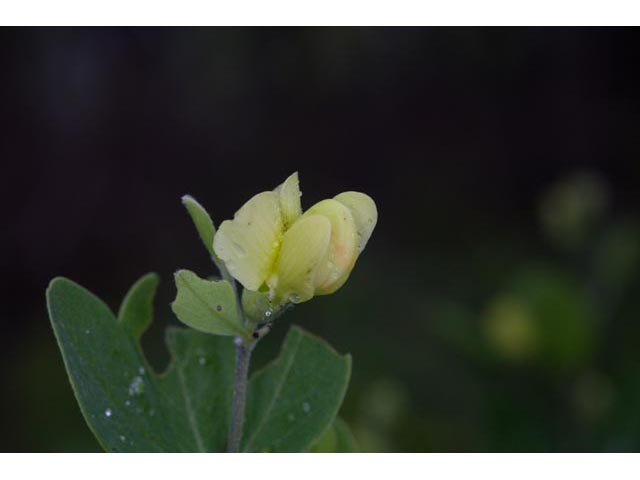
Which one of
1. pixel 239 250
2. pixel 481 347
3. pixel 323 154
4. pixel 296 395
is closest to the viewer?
pixel 239 250

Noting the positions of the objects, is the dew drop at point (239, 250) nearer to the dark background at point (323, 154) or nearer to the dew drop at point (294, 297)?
the dew drop at point (294, 297)

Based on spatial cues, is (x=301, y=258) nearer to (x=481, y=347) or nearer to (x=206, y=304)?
(x=206, y=304)

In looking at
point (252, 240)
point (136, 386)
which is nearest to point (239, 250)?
point (252, 240)

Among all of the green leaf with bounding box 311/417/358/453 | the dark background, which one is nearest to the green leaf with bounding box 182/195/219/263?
the green leaf with bounding box 311/417/358/453

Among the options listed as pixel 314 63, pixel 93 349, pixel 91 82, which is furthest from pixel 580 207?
pixel 91 82

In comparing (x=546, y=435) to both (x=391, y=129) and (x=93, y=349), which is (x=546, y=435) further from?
(x=391, y=129)

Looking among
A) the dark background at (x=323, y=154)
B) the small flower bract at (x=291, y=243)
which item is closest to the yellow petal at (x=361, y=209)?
the small flower bract at (x=291, y=243)

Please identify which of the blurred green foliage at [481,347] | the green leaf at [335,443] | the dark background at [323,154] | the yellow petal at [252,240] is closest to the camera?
the yellow petal at [252,240]
